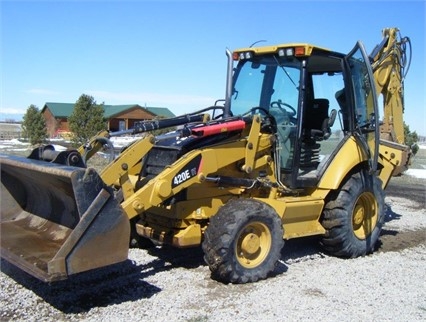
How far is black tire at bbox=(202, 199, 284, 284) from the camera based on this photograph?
5.31 metres

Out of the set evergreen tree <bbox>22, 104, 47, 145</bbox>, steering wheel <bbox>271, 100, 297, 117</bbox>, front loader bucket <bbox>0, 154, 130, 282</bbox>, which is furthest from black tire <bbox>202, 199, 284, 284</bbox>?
evergreen tree <bbox>22, 104, 47, 145</bbox>

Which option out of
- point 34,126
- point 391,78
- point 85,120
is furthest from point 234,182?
point 34,126

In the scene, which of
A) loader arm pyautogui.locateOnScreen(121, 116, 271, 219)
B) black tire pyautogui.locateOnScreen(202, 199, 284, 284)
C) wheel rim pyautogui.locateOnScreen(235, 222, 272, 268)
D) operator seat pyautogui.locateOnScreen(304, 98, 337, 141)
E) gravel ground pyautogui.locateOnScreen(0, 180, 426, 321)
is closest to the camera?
gravel ground pyautogui.locateOnScreen(0, 180, 426, 321)

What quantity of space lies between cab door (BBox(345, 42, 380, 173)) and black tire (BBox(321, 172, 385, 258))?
36 centimetres

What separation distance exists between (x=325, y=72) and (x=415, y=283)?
3.05 meters

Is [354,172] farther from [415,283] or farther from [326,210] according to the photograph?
[415,283]

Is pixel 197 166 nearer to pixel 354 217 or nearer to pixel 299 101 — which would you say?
pixel 299 101

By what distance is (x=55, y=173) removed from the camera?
464cm

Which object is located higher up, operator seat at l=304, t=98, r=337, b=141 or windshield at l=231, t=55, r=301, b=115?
windshield at l=231, t=55, r=301, b=115

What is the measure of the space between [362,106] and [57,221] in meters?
4.46

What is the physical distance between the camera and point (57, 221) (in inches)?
212

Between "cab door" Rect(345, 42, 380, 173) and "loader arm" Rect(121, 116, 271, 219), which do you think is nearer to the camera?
"loader arm" Rect(121, 116, 271, 219)

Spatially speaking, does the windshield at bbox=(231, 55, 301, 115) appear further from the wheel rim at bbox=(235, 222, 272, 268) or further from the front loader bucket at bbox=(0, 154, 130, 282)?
the front loader bucket at bbox=(0, 154, 130, 282)

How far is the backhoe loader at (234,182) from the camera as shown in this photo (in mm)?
4664
